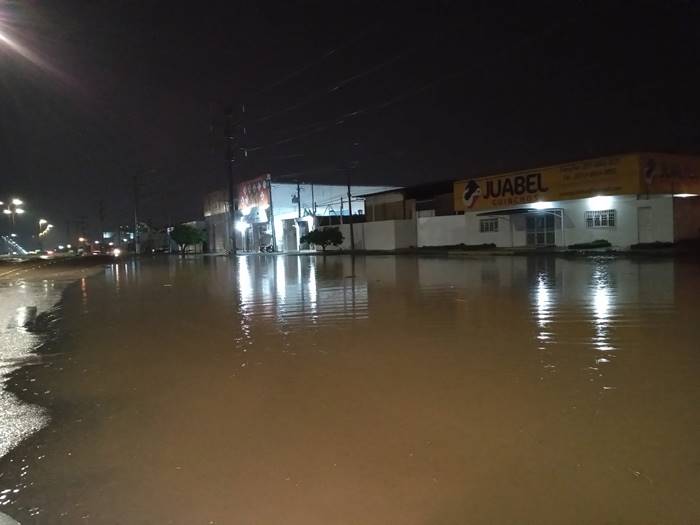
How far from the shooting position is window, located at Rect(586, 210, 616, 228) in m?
37.2

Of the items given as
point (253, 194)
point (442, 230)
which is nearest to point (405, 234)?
point (442, 230)

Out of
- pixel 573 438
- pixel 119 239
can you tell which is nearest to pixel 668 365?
pixel 573 438

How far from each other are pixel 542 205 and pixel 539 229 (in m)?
1.88

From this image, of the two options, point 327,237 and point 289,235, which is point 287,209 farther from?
point 327,237

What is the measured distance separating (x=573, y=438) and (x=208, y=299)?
1373 cm

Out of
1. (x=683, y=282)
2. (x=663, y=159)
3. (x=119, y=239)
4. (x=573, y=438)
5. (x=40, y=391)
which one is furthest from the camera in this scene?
(x=119, y=239)

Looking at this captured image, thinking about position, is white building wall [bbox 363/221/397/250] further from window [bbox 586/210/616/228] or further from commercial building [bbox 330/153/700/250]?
window [bbox 586/210/616/228]

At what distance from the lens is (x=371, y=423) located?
18.3 ft

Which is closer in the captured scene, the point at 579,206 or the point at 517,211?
the point at 579,206

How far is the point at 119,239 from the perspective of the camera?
15238 centimetres

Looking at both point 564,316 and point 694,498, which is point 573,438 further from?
point 564,316

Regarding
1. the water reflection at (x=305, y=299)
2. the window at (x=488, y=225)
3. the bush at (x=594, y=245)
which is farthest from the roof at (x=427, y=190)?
the water reflection at (x=305, y=299)

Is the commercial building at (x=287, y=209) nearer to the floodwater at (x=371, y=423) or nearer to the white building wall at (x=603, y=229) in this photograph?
the white building wall at (x=603, y=229)

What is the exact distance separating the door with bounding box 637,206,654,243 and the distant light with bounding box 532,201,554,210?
6.14 m
